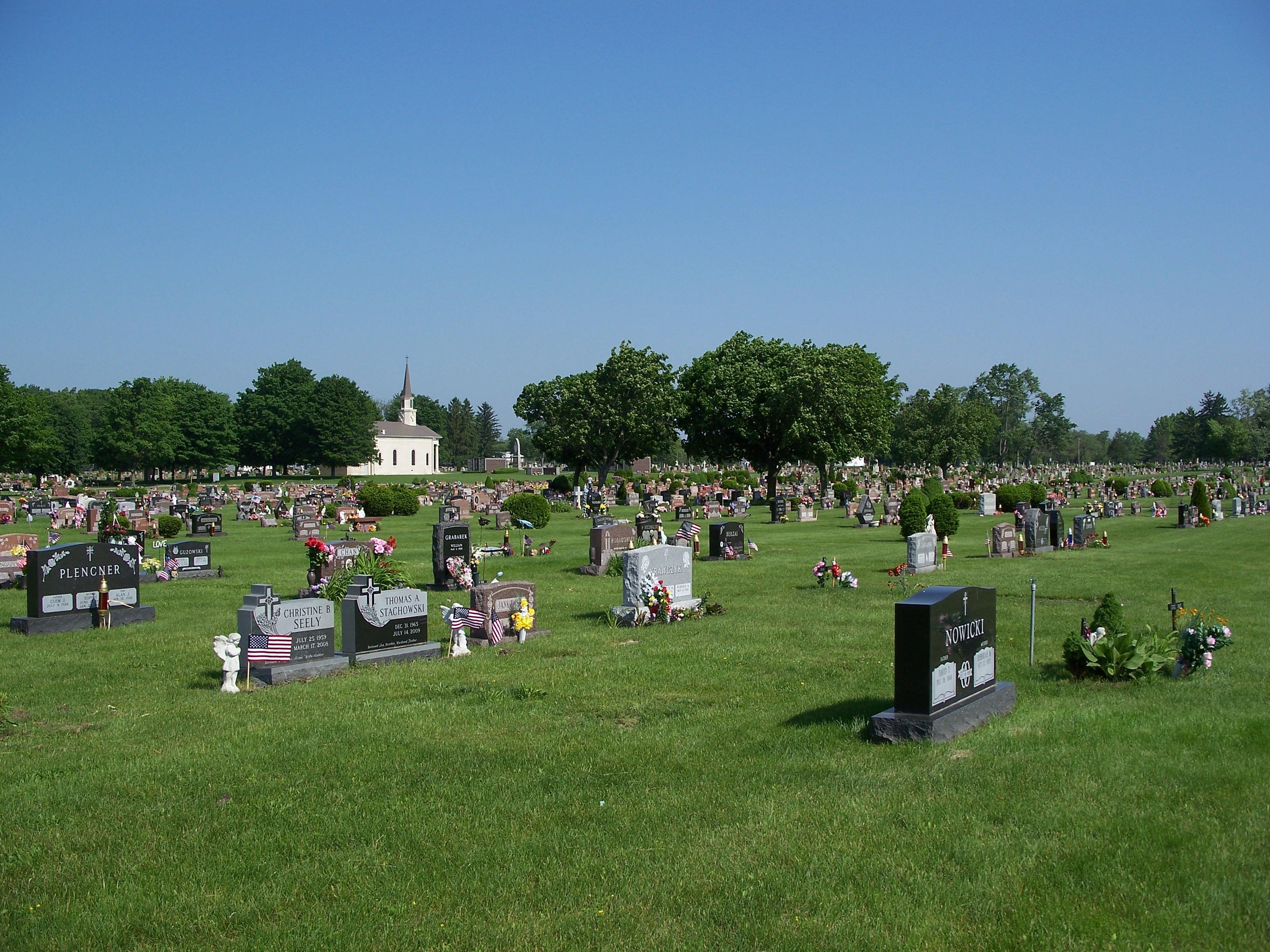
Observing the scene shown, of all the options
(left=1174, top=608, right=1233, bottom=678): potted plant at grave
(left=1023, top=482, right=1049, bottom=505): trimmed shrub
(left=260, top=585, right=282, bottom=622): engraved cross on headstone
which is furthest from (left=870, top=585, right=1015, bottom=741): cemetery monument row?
(left=1023, top=482, right=1049, bottom=505): trimmed shrub

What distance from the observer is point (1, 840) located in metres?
6.76

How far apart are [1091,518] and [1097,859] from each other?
28891 mm

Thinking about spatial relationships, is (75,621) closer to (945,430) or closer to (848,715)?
(848,715)

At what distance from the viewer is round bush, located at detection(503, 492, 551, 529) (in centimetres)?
3875

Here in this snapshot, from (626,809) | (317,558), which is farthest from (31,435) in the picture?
(626,809)

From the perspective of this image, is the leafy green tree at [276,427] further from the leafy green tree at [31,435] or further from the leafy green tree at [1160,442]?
the leafy green tree at [1160,442]

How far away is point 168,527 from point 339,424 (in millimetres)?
70506

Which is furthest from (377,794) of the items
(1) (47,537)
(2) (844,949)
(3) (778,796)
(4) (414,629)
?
(1) (47,537)

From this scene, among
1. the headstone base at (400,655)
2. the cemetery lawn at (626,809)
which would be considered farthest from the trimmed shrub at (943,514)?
the headstone base at (400,655)

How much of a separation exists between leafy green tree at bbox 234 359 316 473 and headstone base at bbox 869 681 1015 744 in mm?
103938

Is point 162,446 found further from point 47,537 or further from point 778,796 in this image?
point 778,796

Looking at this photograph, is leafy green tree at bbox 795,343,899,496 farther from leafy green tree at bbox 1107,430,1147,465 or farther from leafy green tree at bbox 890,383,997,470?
leafy green tree at bbox 1107,430,1147,465

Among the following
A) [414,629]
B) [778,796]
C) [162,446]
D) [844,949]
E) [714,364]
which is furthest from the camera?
[162,446]

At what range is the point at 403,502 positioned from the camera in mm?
49344
